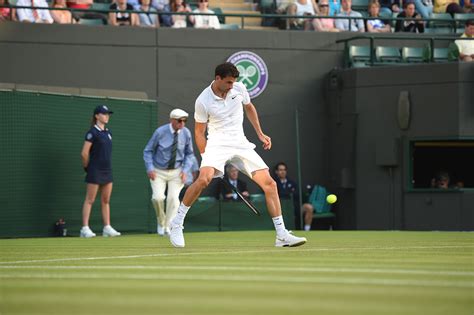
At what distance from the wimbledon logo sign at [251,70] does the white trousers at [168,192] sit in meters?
5.45

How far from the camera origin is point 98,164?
17.2 metres

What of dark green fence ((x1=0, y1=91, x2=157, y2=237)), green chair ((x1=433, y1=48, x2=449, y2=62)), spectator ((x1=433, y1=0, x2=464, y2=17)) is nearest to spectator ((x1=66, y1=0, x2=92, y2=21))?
dark green fence ((x1=0, y1=91, x2=157, y2=237))

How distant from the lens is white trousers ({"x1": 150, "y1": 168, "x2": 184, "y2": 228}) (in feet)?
55.9

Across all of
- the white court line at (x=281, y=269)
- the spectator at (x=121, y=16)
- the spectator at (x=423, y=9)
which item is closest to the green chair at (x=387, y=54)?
the spectator at (x=423, y=9)

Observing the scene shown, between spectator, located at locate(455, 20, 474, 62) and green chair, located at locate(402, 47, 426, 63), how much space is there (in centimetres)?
98

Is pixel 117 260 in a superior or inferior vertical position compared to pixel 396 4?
inferior

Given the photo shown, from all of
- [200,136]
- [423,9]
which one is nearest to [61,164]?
[200,136]

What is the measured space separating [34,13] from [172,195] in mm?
5563

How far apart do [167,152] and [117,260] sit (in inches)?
312

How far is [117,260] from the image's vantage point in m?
9.20

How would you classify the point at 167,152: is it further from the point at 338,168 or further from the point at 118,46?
the point at 338,168

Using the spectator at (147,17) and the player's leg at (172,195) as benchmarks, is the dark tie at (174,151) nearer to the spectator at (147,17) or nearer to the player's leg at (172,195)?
→ the player's leg at (172,195)

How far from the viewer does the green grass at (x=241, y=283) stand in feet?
17.4

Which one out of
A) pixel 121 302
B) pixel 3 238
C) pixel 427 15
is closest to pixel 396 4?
pixel 427 15
